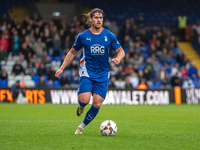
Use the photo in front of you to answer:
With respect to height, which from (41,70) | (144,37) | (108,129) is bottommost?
(108,129)

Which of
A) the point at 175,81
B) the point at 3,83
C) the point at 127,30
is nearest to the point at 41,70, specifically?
the point at 3,83

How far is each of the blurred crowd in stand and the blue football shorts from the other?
13.4m

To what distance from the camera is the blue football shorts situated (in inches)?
259

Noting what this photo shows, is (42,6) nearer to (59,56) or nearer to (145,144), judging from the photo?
(59,56)

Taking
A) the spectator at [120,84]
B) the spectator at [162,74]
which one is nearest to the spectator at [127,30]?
the spectator at [162,74]

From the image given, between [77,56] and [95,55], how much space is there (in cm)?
1603

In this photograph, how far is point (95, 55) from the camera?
6.65 m

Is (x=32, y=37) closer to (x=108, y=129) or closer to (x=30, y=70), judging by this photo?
(x=30, y=70)

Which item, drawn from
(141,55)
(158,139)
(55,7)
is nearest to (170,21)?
(141,55)

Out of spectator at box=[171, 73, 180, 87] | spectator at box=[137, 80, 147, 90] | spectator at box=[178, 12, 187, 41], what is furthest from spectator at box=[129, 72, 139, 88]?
spectator at box=[178, 12, 187, 41]

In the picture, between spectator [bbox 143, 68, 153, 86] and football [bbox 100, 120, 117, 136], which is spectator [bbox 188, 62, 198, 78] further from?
football [bbox 100, 120, 117, 136]

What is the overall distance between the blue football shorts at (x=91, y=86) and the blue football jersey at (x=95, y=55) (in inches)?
3.2

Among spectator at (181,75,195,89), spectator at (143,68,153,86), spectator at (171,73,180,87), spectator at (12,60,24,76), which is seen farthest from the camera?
spectator at (181,75,195,89)

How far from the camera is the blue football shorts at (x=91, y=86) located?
6574mm
